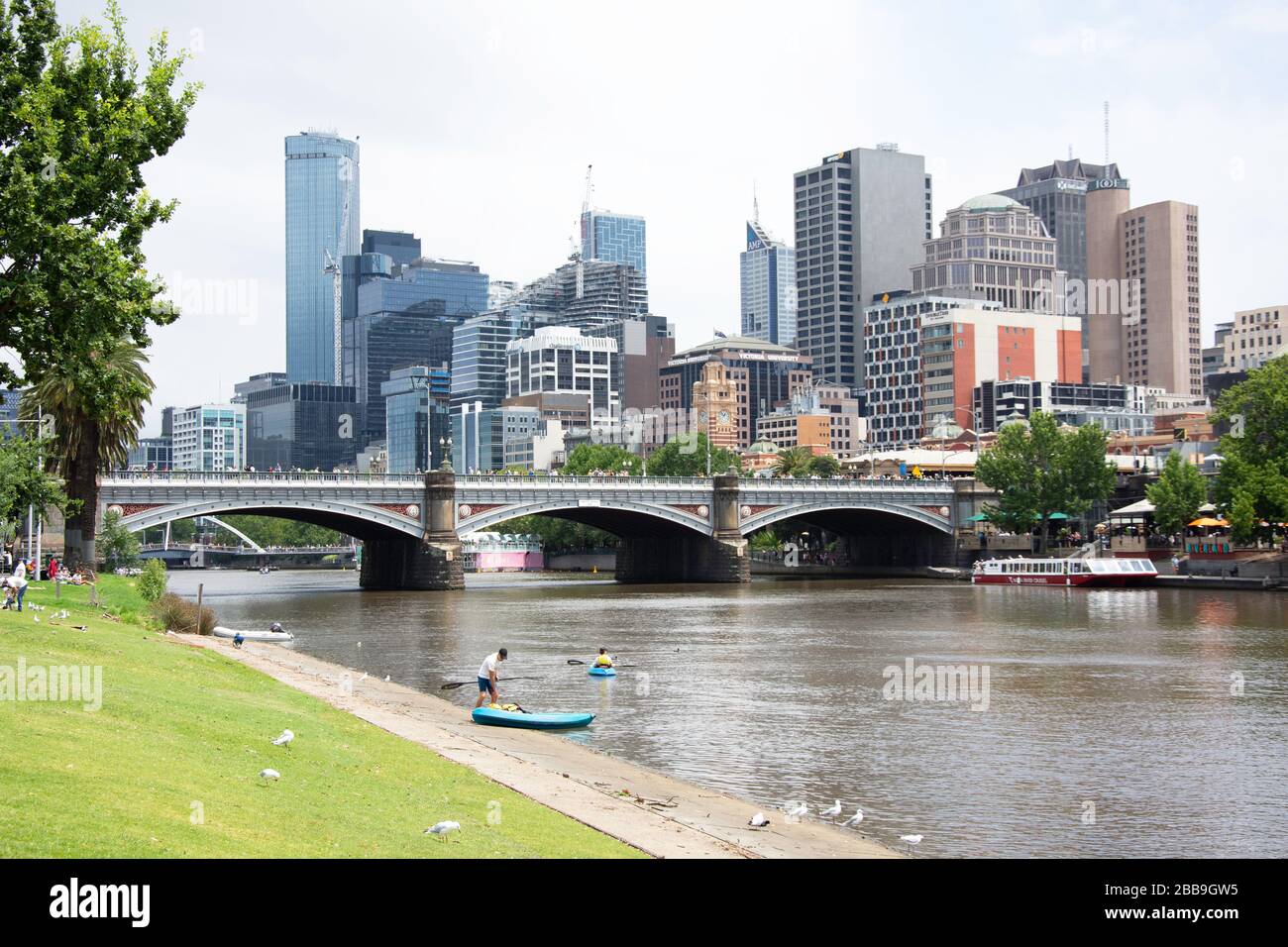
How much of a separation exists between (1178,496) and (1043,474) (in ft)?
69.4

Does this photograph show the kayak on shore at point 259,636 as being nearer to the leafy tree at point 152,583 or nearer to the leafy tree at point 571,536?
the leafy tree at point 152,583

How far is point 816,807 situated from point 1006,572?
95.0 metres

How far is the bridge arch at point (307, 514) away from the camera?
333 ft

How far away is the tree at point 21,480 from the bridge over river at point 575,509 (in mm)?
38676

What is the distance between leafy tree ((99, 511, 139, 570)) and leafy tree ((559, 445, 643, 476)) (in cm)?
9161

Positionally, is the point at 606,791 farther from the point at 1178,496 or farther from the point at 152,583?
the point at 1178,496

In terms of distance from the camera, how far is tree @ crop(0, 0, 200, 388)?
2611cm

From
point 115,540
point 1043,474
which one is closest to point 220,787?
point 115,540

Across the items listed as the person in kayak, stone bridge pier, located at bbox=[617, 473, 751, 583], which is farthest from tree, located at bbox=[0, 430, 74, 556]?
stone bridge pier, located at bbox=[617, 473, 751, 583]

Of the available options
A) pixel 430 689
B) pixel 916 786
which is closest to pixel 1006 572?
pixel 430 689

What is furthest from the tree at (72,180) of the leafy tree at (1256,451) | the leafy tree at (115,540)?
the leafy tree at (1256,451)

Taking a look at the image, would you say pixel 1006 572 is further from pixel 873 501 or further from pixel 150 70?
pixel 150 70

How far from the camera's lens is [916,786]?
29.9 meters
